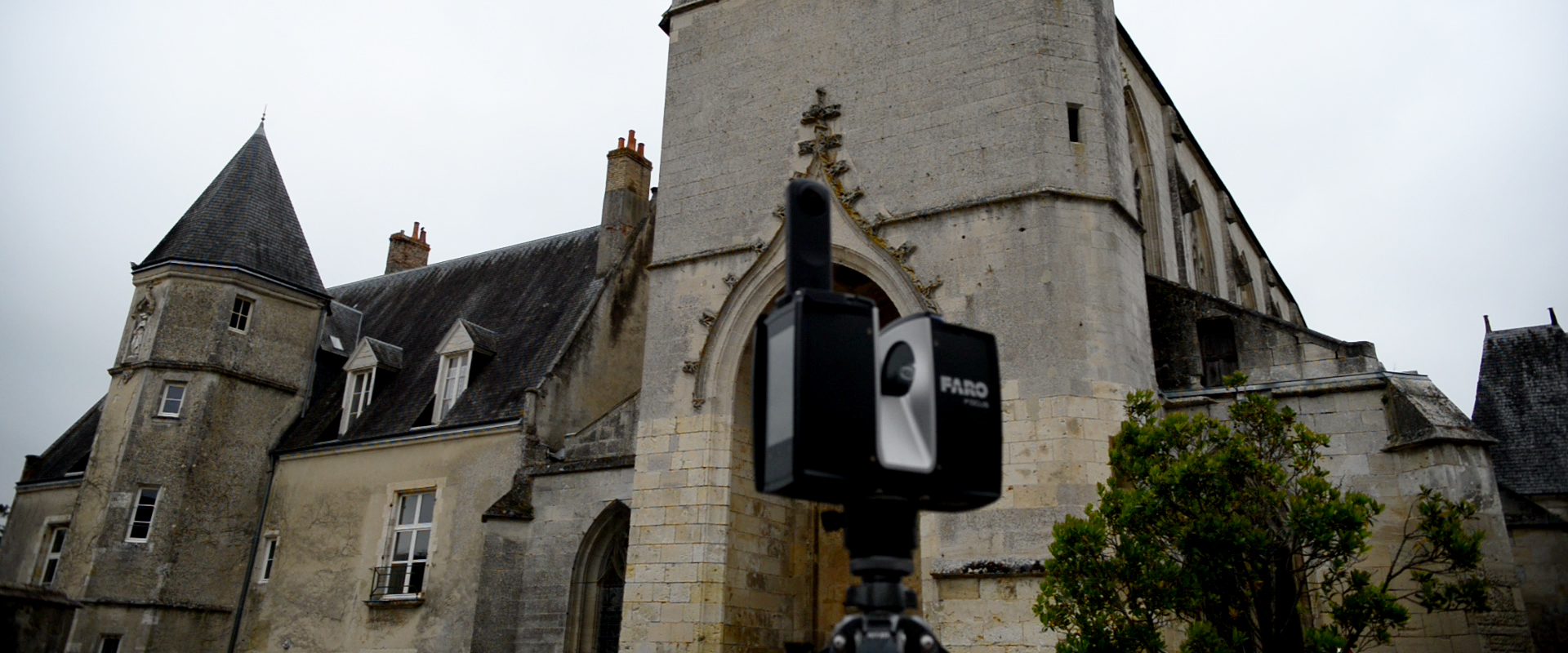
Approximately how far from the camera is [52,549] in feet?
64.1

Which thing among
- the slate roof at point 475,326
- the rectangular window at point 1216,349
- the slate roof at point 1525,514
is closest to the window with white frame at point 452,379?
the slate roof at point 475,326

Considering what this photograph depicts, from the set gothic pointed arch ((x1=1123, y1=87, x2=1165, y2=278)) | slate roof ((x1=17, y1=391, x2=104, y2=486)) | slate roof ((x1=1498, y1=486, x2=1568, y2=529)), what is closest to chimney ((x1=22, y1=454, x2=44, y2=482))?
slate roof ((x1=17, y1=391, x2=104, y2=486))

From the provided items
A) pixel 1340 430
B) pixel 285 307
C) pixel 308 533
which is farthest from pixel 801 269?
pixel 285 307

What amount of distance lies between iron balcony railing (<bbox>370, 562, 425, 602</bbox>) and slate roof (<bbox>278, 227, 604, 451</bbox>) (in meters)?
2.01

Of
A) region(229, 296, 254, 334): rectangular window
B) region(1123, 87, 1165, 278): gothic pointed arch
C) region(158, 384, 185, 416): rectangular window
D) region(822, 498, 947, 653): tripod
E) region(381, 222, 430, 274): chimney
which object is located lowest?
region(822, 498, 947, 653): tripod

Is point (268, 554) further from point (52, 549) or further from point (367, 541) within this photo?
point (52, 549)

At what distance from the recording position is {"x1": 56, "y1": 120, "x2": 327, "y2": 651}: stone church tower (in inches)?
643

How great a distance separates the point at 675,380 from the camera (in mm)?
12406

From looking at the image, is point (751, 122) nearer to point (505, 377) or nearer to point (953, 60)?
point (953, 60)

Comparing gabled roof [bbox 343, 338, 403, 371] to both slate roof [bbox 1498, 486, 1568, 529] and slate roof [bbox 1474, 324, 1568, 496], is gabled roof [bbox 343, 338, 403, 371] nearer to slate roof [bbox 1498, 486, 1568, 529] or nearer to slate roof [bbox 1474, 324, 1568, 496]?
slate roof [bbox 1498, 486, 1568, 529]

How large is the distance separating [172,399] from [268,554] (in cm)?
286

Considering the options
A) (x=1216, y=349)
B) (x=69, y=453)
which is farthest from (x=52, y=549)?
(x=1216, y=349)

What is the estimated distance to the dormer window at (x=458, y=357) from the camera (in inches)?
669

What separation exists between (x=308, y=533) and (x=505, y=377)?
12.8 feet
